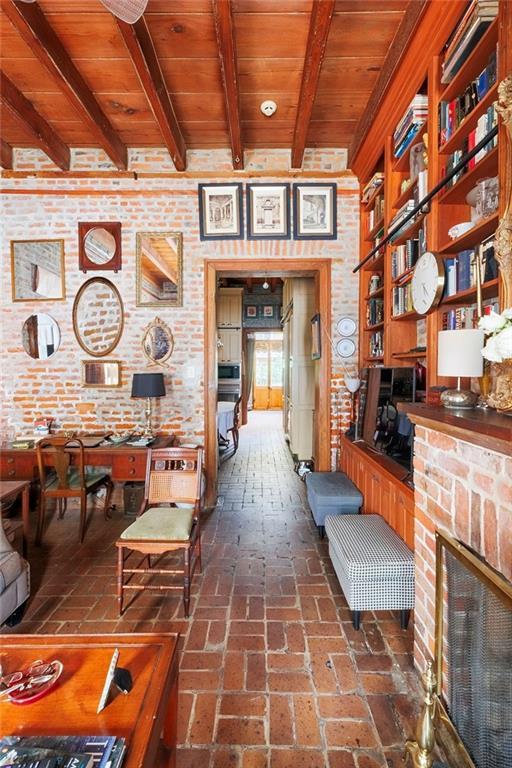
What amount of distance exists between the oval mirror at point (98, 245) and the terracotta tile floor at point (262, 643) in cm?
283

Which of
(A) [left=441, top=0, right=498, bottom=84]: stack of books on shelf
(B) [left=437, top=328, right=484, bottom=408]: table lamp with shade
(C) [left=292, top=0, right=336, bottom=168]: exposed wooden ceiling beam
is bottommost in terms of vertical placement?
(B) [left=437, top=328, right=484, bottom=408]: table lamp with shade

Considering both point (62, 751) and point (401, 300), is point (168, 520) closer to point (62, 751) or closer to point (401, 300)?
point (62, 751)

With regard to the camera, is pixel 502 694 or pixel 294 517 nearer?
pixel 502 694

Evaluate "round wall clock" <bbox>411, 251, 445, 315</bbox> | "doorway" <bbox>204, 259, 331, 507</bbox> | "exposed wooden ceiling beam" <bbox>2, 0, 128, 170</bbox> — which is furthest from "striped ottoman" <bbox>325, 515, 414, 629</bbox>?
Result: "exposed wooden ceiling beam" <bbox>2, 0, 128, 170</bbox>

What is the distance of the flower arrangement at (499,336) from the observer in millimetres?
1201

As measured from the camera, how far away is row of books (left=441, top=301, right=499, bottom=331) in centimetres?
187

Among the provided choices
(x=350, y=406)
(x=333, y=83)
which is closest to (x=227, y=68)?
(x=333, y=83)

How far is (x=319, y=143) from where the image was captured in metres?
3.60

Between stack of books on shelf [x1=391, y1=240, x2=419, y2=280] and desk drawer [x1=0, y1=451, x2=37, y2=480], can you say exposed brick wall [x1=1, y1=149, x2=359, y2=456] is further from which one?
stack of books on shelf [x1=391, y1=240, x2=419, y2=280]

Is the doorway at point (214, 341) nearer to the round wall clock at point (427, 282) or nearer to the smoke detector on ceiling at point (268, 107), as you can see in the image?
the smoke detector on ceiling at point (268, 107)

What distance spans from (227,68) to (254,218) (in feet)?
4.44

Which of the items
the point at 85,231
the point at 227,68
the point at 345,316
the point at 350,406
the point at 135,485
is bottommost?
the point at 135,485

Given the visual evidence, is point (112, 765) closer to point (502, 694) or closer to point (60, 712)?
point (60, 712)

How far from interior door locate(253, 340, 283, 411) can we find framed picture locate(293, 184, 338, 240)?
8323mm
